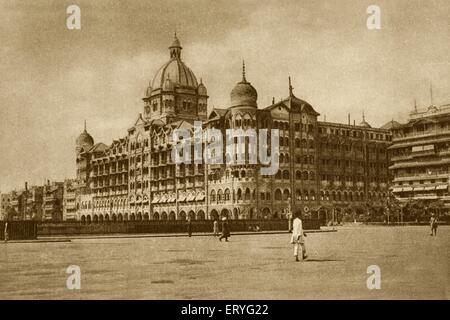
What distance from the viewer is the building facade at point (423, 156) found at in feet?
257

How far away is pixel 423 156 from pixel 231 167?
26.2 metres

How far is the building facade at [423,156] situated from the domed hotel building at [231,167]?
7698 millimetres

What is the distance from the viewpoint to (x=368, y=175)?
3821 inches

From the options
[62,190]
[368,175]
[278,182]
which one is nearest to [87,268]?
[278,182]

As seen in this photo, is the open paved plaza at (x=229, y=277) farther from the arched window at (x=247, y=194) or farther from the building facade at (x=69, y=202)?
the building facade at (x=69, y=202)

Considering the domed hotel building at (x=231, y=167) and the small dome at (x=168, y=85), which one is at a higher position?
the small dome at (x=168, y=85)

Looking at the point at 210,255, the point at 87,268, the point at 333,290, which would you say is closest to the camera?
the point at 333,290

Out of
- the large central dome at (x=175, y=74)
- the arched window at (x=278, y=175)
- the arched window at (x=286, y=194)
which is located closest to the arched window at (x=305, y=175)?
the arched window at (x=286, y=194)

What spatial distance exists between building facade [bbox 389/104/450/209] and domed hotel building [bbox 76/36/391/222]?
25.3 ft

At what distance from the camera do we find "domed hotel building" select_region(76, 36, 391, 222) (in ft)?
273

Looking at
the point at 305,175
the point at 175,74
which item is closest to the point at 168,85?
the point at 175,74

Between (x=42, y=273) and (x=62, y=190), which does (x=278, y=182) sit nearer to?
(x=42, y=273)

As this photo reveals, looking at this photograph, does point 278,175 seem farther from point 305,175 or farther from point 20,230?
point 20,230

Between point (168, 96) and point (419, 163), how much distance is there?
4435 centimetres
